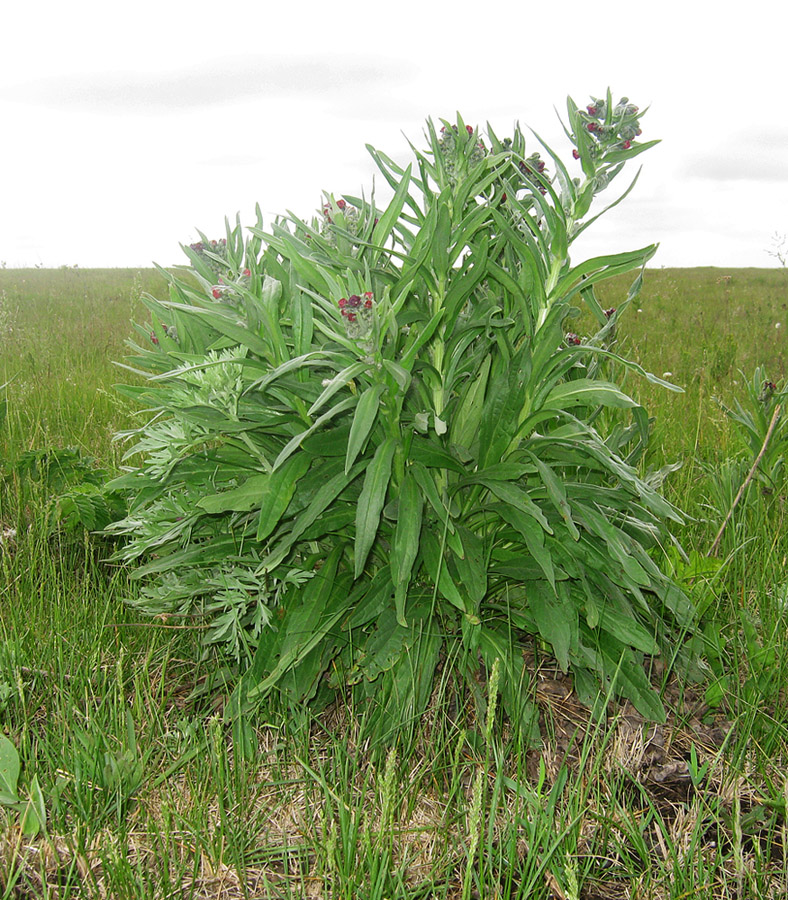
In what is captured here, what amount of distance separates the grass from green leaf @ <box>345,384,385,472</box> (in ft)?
1.97

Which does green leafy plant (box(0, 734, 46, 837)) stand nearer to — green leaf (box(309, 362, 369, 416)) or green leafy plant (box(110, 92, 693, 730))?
green leafy plant (box(110, 92, 693, 730))

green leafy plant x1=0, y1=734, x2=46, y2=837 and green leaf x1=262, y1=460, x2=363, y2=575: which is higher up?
green leaf x1=262, y1=460, x2=363, y2=575

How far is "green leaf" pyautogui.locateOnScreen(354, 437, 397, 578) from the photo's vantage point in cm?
188

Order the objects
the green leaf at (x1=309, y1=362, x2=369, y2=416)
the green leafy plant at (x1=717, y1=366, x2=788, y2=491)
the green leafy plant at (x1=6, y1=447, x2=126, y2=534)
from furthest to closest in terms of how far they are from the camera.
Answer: the green leafy plant at (x1=717, y1=366, x2=788, y2=491)
the green leafy plant at (x1=6, y1=447, x2=126, y2=534)
the green leaf at (x1=309, y1=362, x2=369, y2=416)

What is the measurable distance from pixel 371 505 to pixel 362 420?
0.23 meters

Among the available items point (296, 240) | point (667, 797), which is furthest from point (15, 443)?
point (667, 797)

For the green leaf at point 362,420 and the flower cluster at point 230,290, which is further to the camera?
the flower cluster at point 230,290

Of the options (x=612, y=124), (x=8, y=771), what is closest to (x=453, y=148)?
(x=612, y=124)

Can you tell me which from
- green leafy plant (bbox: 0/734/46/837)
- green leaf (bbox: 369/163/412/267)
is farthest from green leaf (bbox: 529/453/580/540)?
green leafy plant (bbox: 0/734/46/837)

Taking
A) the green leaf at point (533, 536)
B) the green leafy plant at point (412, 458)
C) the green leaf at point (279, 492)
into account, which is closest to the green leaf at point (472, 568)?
the green leafy plant at point (412, 458)

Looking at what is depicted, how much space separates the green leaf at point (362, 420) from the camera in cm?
174

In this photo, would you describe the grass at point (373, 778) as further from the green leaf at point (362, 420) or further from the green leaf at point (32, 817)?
the green leaf at point (362, 420)

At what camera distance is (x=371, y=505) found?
188 centimetres

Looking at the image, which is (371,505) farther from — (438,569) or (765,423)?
(765,423)
